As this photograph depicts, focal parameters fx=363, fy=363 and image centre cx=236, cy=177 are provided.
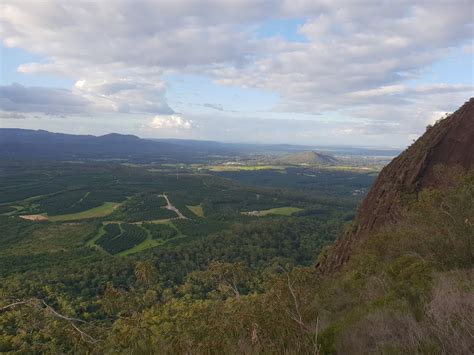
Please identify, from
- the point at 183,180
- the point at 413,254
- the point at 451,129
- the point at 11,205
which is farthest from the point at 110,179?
the point at 413,254

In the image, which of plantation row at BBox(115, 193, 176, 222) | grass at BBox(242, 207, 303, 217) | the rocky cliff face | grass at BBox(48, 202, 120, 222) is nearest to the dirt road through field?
plantation row at BBox(115, 193, 176, 222)

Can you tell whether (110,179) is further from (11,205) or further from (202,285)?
(202,285)

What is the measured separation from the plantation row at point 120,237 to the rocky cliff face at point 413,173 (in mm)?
53813

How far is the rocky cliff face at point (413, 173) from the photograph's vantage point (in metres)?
33.7

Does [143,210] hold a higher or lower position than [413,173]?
lower

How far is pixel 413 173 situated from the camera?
35250 millimetres

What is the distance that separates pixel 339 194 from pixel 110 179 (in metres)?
112

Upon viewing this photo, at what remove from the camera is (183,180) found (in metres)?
184

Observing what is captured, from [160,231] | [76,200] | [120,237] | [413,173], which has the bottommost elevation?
[76,200]

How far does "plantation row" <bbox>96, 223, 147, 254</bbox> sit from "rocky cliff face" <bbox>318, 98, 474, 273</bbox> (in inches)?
2119

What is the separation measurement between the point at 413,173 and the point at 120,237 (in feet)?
227

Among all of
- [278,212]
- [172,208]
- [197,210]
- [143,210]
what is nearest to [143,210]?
[143,210]

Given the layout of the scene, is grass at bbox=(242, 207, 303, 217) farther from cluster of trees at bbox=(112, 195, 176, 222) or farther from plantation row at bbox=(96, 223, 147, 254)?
plantation row at bbox=(96, 223, 147, 254)

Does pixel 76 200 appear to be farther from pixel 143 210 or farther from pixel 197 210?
pixel 197 210
